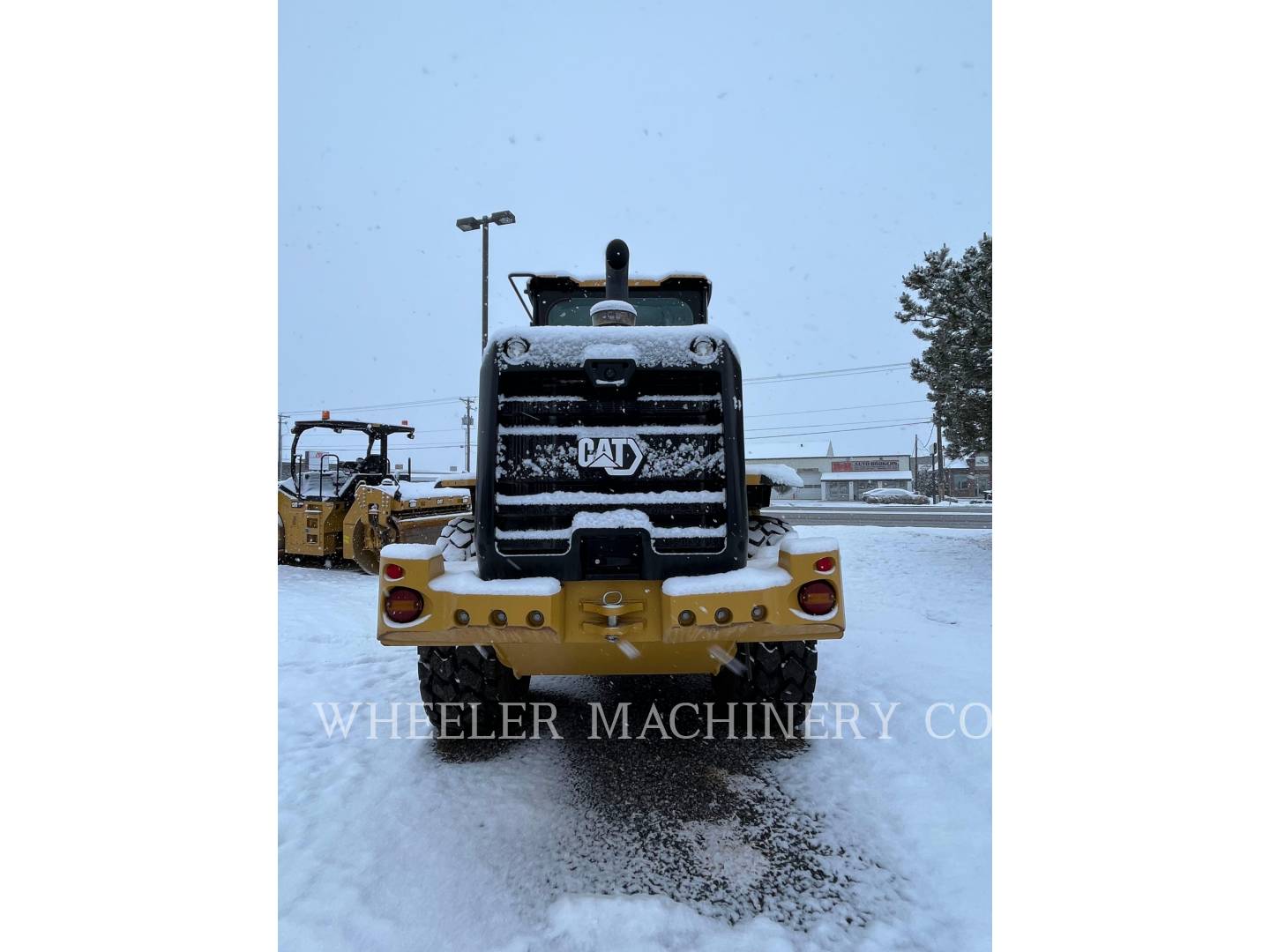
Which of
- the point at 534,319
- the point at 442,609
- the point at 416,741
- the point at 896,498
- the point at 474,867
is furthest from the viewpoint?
the point at 896,498

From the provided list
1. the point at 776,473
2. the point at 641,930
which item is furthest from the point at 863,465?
the point at 641,930

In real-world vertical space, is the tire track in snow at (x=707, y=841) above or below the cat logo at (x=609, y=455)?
below

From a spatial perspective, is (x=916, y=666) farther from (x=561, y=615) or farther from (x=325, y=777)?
(x=325, y=777)

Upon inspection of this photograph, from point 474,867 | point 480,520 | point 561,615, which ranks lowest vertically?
point 474,867

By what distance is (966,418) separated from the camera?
10.6 metres

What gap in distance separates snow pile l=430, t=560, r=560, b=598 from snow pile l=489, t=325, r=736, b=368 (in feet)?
3.03

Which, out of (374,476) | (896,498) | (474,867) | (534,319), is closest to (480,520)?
(474,867)

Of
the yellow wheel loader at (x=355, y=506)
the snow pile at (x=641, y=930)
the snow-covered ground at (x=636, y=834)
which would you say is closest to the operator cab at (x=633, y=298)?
the snow-covered ground at (x=636, y=834)

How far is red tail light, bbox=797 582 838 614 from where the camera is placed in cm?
265

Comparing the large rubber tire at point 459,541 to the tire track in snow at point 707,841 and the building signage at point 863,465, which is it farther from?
the building signage at point 863,465

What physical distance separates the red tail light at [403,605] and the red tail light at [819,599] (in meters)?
1.59

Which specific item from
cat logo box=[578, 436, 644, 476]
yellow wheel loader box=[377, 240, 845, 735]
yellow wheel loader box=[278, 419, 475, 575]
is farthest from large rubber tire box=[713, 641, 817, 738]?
yellow wheel loader box=[278, 419, 475, 575]

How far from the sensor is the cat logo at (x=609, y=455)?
2.79m

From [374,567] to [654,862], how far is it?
775cm
